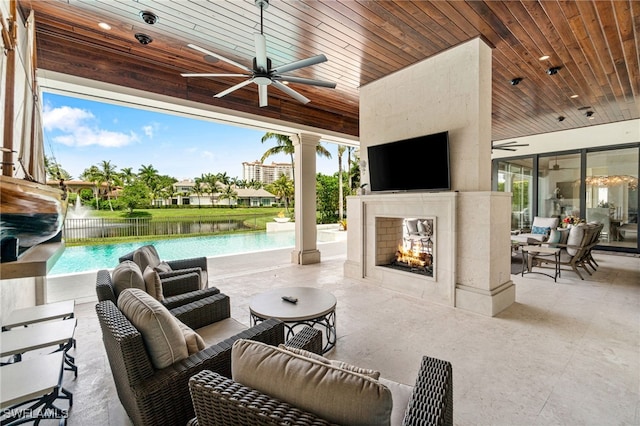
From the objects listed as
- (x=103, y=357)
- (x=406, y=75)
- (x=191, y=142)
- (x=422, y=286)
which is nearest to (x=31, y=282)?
(x=103, y=357)

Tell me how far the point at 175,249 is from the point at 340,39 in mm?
7148

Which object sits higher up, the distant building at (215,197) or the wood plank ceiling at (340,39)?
the wood plank ceiling at (340,39)

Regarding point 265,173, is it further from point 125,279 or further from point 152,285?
point 125,279

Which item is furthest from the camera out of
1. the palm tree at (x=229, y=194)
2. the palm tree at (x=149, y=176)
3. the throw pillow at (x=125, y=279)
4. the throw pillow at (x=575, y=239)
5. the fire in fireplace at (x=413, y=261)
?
the palm tree at (x=229, y=194)

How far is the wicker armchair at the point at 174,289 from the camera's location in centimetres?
205

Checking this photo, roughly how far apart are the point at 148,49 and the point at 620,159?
10.8m

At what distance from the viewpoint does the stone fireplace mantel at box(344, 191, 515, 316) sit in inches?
Answer: 137

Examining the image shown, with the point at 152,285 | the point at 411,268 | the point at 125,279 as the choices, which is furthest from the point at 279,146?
the point at 125,279

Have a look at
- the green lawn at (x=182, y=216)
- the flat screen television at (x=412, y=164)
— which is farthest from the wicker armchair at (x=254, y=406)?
the green lawn at (x=182, y=216)

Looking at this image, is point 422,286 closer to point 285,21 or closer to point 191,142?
point 285,21

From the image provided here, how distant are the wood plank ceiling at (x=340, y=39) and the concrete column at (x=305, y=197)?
1.36m

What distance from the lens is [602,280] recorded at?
15.9 feet

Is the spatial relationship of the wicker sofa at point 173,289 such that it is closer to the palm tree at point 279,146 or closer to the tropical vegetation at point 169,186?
the tropical vegetation at point 169,186

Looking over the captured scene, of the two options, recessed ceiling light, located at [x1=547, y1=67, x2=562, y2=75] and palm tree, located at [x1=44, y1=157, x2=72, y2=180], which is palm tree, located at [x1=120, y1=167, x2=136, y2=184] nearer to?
palm tree, located at [x1=44, y1=157, x2=72, y2=180]
